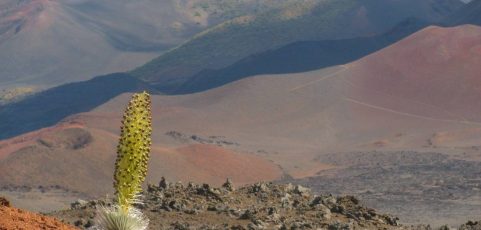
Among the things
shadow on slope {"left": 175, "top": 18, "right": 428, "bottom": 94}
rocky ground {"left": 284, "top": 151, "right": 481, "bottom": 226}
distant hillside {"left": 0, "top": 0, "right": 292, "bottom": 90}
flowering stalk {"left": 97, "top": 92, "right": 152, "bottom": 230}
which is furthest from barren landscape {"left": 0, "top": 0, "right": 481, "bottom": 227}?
distant hillside {"left": 0, "top": 0, "right": 292, "bottom": 90}

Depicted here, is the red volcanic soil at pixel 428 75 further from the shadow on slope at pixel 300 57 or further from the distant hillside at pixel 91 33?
the distant hillside at pixel 91 33

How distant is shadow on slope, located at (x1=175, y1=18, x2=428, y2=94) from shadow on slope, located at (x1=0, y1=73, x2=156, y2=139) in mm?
7506

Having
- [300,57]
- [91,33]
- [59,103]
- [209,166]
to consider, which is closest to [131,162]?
[209,166]

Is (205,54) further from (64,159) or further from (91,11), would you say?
(64,159)

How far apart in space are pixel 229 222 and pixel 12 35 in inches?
5708

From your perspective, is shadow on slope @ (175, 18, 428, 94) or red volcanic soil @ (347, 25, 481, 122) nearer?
red volcanic soil @ (347, 25, 481, 122)

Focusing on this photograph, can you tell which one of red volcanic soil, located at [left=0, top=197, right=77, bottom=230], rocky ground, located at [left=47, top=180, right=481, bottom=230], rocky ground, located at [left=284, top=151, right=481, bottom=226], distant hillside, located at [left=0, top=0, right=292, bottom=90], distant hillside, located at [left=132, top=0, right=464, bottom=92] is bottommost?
red volcanic soil, located at [left=0, top=197, right=77, bottom=230]

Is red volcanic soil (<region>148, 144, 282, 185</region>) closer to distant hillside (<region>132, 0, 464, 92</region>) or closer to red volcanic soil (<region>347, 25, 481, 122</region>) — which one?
red volcanic soil (<region>347, 25, 481, 122</region>)

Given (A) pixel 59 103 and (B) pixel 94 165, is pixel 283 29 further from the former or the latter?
(B) pixel 94 165

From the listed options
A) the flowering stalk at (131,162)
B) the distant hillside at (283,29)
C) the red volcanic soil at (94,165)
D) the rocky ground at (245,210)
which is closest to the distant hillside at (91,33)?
the distant hillside at (283,29)

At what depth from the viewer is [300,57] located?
3888 inches

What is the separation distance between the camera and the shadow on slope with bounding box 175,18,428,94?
318ft

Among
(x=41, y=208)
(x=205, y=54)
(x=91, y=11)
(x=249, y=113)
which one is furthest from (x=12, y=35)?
(x=41, y=208)

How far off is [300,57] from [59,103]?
2456 cm
